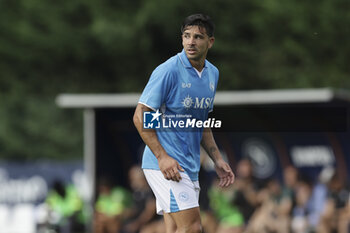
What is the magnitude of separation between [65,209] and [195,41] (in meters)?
13.4

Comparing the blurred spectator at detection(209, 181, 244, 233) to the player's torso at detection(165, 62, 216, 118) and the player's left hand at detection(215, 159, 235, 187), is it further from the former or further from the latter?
the player's torso at detection(165, 62, 216, 118)

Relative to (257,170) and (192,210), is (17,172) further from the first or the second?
(192,210)

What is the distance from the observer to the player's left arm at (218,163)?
656 centimetres

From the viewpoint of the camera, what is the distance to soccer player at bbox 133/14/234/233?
6094mm

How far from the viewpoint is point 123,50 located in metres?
30.6

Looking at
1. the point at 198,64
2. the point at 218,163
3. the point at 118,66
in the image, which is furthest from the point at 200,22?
the point at 118,66

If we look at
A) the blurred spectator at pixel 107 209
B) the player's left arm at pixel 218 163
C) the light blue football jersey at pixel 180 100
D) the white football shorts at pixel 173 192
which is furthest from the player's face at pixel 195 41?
the blurred spectator at pixel 107 209

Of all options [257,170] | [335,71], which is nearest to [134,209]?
[257,170]

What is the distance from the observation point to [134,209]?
16.1m

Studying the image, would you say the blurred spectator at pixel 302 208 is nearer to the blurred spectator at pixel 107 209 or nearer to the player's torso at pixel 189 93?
the blurred spectator at pixel 107 209

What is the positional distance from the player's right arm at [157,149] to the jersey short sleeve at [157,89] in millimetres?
48

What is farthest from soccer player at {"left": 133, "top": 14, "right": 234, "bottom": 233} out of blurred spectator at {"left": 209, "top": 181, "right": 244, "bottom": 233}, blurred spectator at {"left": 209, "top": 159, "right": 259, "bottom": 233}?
blurred spectator at {"left": 209, "top": 181, "right": 244, "bottom": 233}

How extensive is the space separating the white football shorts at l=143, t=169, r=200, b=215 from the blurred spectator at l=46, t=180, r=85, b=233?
12.5 metres

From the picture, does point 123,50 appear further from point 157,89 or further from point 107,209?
point 157,89
